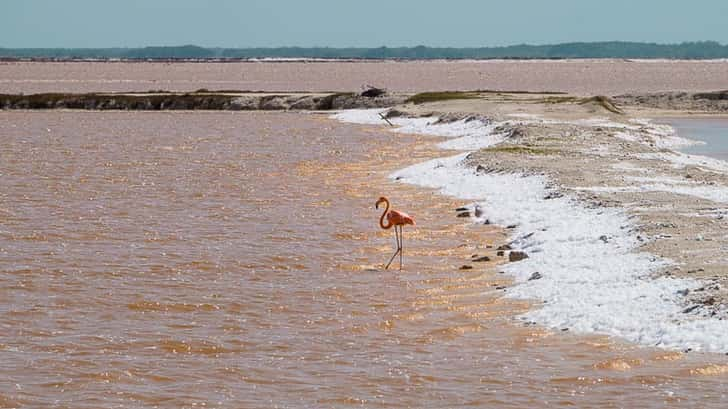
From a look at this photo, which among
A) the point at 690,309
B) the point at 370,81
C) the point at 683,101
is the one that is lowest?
the point at 370,81

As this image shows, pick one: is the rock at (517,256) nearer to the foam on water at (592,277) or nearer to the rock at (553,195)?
the foam on water at (592,277)

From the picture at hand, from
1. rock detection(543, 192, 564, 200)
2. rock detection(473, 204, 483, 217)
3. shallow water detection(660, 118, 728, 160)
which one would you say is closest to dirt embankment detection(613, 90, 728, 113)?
shallow water detection(660, 118, 728, 160)

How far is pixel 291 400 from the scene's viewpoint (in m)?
9.38

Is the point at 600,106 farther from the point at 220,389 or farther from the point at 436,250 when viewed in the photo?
the point at 220,389

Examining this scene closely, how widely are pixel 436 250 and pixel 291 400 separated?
7.18 m

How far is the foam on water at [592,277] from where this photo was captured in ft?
35.6

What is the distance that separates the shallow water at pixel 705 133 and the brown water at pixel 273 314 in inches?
420

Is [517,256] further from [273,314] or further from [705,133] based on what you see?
[705,133]

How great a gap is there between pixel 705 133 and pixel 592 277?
2737cm

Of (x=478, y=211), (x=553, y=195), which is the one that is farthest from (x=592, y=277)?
(x=478, y=211)

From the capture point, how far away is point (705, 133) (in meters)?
38.8

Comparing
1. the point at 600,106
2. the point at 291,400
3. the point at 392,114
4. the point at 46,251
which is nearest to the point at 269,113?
the point at 392,114

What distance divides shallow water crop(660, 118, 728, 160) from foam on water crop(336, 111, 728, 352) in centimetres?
1150

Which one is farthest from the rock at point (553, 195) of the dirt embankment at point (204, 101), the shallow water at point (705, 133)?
the dirt embankment at point (204, 101)
